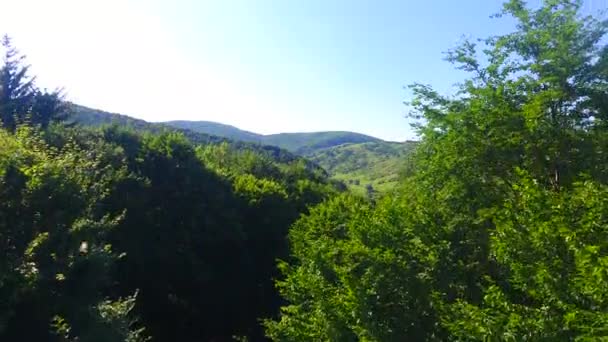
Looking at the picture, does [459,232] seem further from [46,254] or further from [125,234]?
[125,234]

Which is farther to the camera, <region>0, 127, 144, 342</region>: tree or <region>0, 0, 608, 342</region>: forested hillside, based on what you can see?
<region>0, 127, 144, 342</region>: tree

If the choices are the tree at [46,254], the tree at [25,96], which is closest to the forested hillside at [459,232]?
the tree at [46,254]

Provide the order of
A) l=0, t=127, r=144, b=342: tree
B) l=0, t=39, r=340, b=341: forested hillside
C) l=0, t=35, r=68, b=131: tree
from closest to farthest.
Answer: l=0, t=127, r=144, b=342: tree → l=0, t=39, r=340, b=341: forested hillside → l=0, t=35, r=68, b=131: tree

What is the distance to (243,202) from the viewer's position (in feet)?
113

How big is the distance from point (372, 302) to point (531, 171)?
578 cm

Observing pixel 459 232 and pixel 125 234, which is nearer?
pixel 459 232

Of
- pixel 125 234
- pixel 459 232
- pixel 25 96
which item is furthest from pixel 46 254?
pixel 25 96

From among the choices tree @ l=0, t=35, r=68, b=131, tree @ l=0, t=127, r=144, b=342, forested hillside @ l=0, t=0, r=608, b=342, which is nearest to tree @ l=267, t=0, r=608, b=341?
forested hillside @ l=0, t=0, r=608, b=342

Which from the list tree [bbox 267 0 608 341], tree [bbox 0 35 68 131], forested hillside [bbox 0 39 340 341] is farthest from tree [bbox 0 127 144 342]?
tree [bbox 0 35 68 131]

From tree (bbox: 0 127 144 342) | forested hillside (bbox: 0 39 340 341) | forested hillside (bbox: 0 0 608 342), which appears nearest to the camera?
forested hillside (bbox: 0 0 608 342)

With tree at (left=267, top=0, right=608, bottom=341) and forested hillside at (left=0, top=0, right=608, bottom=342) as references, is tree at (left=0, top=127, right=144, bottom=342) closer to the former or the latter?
forested hillside at (left=0, top=0, right=608, bottom=342)

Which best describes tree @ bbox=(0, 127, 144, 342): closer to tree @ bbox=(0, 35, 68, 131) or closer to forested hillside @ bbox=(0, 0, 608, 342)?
forested hillside @ bbox=(0, 0, 608, 342)

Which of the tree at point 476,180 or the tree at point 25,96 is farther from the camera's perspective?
the tree at point 25,96

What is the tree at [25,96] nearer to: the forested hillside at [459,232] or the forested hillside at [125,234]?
the forested hillside at [125,234]
